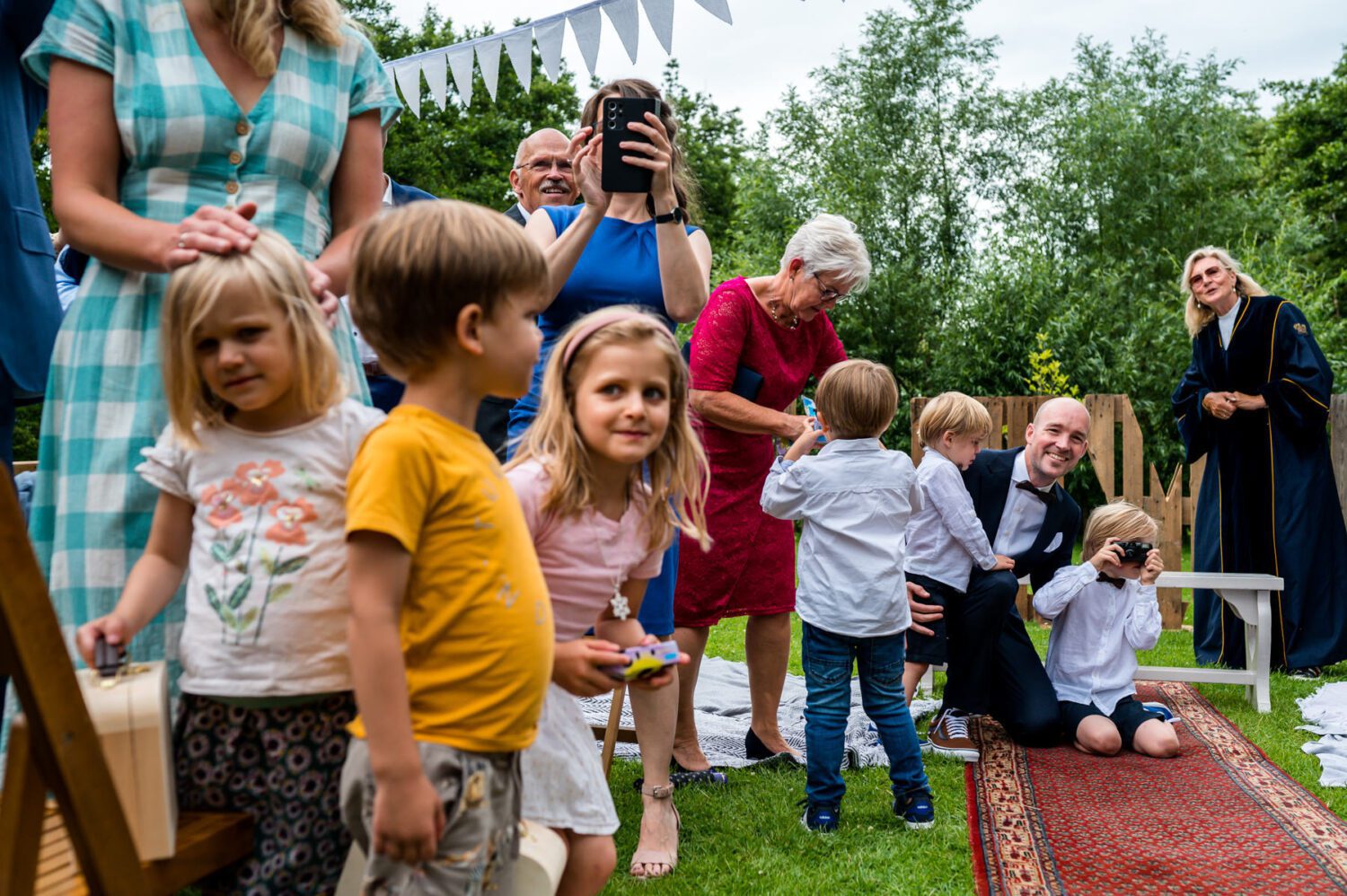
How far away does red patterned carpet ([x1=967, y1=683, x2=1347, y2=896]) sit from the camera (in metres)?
3.17

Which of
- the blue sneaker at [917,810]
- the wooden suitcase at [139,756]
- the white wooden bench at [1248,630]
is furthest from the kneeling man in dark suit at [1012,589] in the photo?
the wooden suitcase at [139,756]

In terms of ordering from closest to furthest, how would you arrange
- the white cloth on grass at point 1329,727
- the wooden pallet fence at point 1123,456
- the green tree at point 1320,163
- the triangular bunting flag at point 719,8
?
the triangular bunting flag at point 719,8 < the white cloth on grass at point 1329,727 < the wooden pallet fence at point 1123,456 < the green tree at point 1320,163

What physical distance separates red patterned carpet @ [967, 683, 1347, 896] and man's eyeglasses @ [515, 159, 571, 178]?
108 inches

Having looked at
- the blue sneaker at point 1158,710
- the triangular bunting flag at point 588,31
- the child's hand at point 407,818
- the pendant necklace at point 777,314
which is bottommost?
the blue sneaker at point 1158,710

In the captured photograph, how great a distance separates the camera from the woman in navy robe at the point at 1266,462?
635 centimetres

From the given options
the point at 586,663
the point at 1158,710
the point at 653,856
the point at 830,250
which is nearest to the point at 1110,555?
the point at 1158,710

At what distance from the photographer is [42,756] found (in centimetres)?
137

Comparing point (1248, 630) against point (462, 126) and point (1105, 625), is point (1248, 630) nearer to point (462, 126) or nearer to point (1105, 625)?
point (1105, 625)

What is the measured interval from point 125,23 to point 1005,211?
19729 mm

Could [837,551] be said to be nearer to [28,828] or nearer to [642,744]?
[642,744]

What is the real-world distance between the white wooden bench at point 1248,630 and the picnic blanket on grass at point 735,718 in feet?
2.34

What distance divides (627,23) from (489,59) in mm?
1655

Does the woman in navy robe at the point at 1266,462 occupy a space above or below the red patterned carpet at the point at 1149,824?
above

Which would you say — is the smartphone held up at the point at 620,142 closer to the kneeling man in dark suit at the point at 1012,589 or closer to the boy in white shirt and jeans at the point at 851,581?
the boy in white shirt and jeans at the point at 851,581
